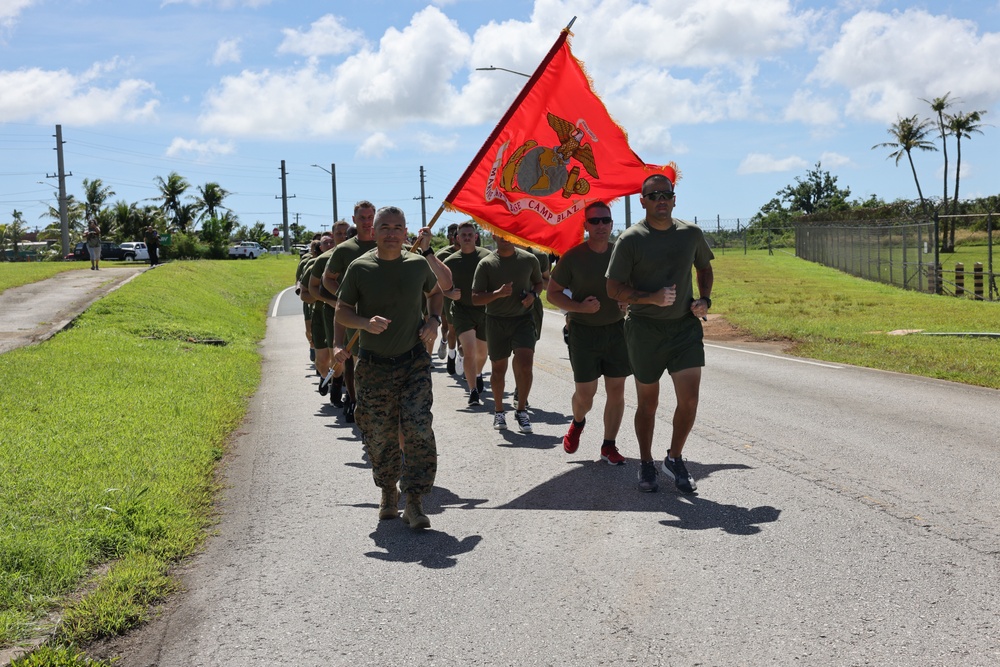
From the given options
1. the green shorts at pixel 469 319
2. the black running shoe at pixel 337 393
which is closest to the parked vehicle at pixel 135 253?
the black running shoe at pixel 337 393

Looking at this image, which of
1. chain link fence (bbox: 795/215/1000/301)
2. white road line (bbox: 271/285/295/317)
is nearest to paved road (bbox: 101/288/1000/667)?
chain link fence (bbox: 795/215/1000/301)

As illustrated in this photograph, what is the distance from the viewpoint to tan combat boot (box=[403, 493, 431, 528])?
6.16 meters

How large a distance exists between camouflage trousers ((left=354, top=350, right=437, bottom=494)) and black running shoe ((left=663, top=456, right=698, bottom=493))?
160cm

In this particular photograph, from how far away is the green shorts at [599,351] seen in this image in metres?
7.88

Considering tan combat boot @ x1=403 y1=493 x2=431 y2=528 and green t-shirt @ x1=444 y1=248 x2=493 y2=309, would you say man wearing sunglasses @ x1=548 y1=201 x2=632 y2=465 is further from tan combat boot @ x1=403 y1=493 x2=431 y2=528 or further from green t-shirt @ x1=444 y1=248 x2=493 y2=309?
green t-shirt @ x1=444 y1=248 x2=493 y2=309

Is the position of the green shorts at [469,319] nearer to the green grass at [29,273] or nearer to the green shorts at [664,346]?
the green shorts at [664,346]

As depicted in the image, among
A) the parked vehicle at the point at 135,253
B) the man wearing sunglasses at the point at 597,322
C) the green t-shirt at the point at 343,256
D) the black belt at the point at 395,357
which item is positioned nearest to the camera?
the black belt at the point at 395,357

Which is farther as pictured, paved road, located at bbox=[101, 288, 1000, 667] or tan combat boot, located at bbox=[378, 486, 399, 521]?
tan combat boot, located at bbox=[378, 486, 399, 521]

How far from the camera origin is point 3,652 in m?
4.27

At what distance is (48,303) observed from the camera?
23906 mm

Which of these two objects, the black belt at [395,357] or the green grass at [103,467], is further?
the black belt at [395,357]

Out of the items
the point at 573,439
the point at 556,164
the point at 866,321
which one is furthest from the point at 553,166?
the point at 866,321

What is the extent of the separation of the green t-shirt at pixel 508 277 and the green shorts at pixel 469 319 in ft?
3.96

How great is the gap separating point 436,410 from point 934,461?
198 inches
